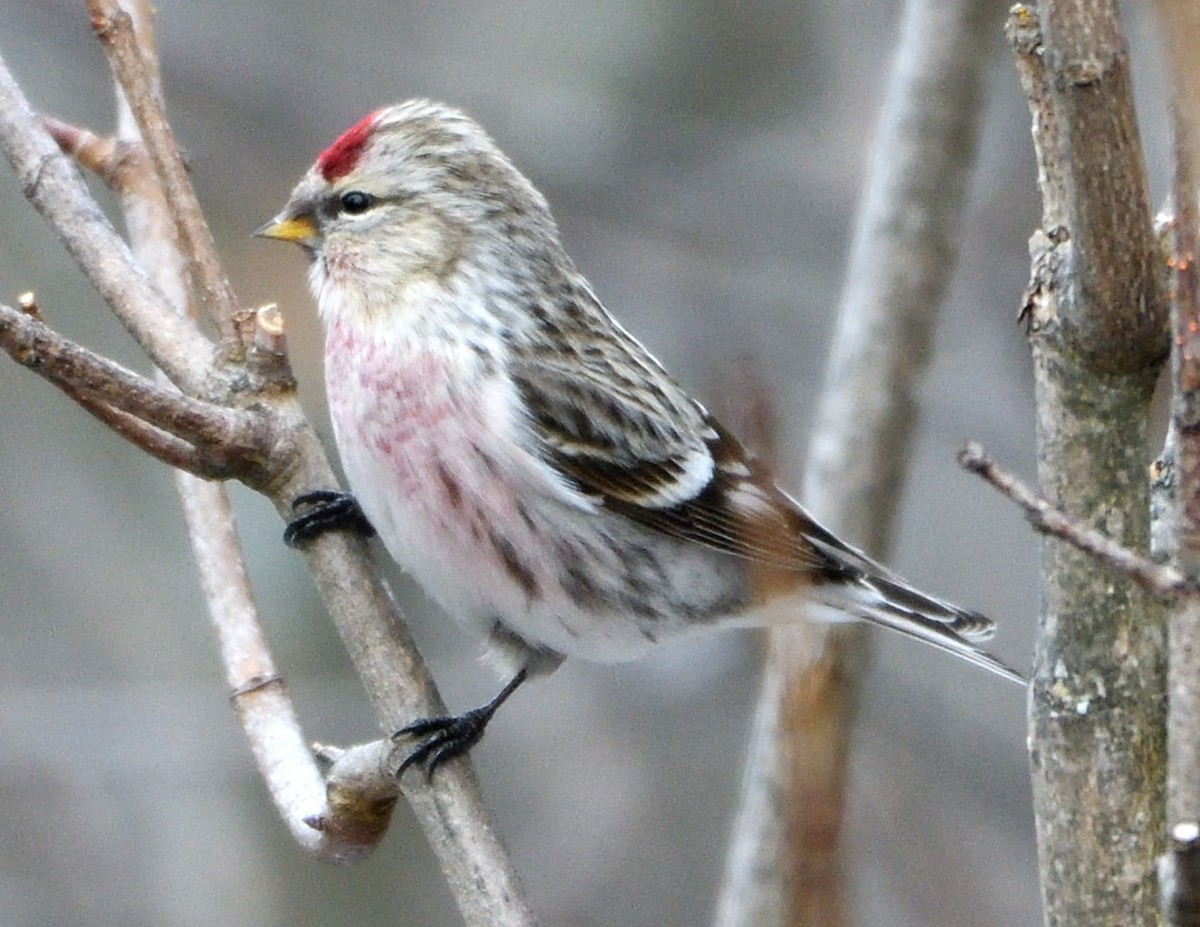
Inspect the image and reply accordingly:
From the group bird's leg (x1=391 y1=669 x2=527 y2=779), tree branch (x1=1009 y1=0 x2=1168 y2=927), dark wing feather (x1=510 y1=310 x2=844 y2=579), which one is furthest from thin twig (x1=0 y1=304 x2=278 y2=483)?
tree branch (x1=1009 y1=0 x2=1168 y2=927)

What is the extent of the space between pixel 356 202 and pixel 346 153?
8 cm

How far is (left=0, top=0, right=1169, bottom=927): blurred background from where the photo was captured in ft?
14.6

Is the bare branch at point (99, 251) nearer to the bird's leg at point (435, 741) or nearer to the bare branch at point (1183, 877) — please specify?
the bird's leg at point (435, 741)

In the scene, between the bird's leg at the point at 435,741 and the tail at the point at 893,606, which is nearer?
the bird's leg at the point at 435,741

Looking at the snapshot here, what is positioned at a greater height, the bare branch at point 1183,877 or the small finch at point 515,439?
the small finch at point 515,439

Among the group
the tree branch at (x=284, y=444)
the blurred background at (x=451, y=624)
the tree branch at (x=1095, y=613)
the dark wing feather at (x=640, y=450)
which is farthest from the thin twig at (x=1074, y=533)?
the blurred background at (x=451, y=624)

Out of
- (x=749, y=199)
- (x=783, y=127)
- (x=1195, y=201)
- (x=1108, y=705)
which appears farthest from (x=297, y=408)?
(x=783, y=127)

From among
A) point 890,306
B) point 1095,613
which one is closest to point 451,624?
point 890,306

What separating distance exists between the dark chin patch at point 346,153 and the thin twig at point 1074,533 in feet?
6.03

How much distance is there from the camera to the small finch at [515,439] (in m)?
2.68

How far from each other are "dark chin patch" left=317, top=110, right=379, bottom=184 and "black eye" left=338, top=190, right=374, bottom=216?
34 mm

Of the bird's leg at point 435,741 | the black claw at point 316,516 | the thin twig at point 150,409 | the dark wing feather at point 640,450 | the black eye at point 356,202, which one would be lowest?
the bird's leg at point 435,741

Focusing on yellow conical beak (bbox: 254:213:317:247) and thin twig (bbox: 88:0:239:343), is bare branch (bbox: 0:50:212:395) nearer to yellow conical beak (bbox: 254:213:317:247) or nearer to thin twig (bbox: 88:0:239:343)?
thin twig (bbox: 88:0:239:343)

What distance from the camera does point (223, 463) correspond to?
2133 millimetres
